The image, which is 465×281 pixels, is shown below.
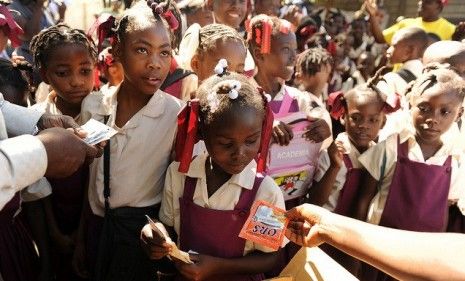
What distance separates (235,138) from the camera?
5.47 feet

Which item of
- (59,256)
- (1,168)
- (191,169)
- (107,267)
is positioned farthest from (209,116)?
(59,256)

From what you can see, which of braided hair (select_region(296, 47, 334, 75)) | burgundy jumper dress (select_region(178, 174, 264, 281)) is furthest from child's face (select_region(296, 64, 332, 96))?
burgundy jumper dress (select_region(178, 174, 264, 281))

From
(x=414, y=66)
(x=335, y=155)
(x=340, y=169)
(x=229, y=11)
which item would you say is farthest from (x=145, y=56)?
(x=414, y=66)

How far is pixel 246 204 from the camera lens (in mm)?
1694

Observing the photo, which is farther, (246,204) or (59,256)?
(59,256)

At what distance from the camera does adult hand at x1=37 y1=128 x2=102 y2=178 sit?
1.33m

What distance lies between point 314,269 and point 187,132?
696 millimetres

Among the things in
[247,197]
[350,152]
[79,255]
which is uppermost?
[247,197]

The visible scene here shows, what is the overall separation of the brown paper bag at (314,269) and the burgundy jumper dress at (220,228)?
22cm

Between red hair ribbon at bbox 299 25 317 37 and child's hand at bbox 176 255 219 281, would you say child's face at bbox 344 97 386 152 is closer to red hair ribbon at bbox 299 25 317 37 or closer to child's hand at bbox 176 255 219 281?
child's hand at bbox 176 255 219 281

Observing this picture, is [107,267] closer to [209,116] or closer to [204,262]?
[204,262]

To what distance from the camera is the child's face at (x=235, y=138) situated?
1646 mm

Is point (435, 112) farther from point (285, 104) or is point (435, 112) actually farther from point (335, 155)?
point (285, 104)

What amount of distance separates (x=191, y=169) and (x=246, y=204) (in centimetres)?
27
